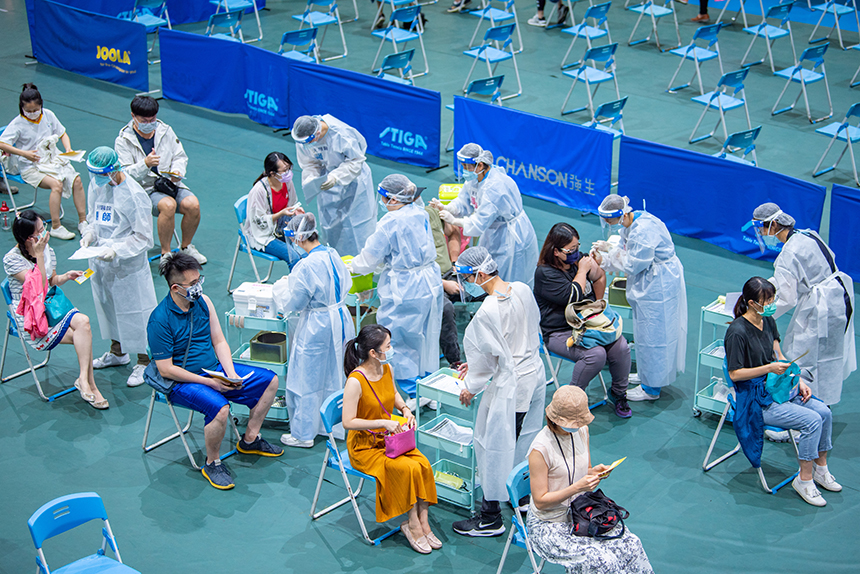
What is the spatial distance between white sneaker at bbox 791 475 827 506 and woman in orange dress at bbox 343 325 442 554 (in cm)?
235

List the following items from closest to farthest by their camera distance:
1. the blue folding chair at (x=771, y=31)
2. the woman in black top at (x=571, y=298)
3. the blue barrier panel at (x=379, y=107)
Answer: the woman in black top at (x=571, y=298) → the blue barrier panel at (x=379, y=107) → the blue folding chair at (x=771, y=31)

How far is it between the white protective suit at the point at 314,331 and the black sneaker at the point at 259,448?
0.17 m

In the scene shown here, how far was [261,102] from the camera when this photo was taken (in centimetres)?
1193

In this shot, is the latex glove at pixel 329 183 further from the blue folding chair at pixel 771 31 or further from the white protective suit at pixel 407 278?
the blue folding chair at pixel 771 31

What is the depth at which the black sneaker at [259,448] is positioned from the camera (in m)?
6.15

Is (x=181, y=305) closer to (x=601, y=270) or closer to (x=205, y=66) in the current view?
(x=601, y=270)

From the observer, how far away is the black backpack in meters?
4.46

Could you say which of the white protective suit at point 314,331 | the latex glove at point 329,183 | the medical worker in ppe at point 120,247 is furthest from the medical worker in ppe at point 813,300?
the medical worker in ppe at point 120,247

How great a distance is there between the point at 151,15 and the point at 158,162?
801cm

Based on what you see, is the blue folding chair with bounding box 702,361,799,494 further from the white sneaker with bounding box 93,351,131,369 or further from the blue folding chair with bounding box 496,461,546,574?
the white sneaker with bounding box 93,351,131,369

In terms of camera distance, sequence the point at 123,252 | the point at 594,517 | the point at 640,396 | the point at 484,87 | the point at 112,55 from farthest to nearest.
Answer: the point at 112,55, the point at 484,87, the point at 640,396, the point at 123,252, the point at 594,517

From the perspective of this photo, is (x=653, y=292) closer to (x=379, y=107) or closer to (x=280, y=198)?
(x=280, y=198)

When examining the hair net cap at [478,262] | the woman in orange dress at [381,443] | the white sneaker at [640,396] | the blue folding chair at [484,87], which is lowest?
the white sneaker at [640,396]

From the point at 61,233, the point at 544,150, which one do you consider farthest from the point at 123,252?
the point at 544,150
